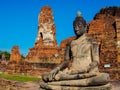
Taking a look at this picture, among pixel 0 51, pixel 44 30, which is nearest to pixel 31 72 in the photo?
pixel 44 30

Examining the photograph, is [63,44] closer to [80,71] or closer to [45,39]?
[45,39]

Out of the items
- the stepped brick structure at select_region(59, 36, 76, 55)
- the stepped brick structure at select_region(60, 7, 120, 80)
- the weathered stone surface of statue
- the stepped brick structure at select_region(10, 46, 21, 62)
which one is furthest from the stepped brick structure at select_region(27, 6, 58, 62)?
the weathered stone surface of statue

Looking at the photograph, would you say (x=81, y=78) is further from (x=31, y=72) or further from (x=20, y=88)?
(x=31, y=72)

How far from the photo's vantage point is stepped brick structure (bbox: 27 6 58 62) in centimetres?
2668

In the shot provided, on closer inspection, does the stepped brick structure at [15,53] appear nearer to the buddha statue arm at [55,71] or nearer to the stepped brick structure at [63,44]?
the stepped brick structure at [63,44]

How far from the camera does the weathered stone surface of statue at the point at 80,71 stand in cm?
567

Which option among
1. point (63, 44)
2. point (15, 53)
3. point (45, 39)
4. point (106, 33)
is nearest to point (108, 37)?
point (106, 33)

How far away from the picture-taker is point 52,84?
605 cm

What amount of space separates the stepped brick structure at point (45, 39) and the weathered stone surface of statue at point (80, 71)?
Answer: 19801 millimetres

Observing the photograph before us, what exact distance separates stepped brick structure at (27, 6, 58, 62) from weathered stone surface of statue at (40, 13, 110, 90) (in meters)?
19.8

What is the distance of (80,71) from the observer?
5969 millimetres

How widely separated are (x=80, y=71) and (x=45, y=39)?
2256 cm

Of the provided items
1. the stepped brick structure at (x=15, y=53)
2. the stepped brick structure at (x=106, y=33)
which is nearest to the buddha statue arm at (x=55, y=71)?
the stepped brick structure at (x=106, y=33)

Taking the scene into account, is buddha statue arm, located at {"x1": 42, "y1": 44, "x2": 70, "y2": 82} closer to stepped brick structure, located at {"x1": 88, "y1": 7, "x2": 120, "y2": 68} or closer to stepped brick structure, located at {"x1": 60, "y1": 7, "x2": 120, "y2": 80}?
stepped brick structure, located at {"x1": 60, "y1": 7, "x2": 120, "y2": 80}
